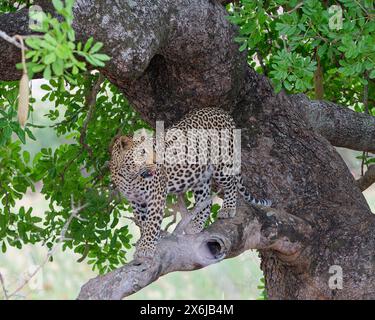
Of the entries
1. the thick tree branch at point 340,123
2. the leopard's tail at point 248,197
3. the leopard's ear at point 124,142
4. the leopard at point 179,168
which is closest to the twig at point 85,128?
the leopard at point 179,168

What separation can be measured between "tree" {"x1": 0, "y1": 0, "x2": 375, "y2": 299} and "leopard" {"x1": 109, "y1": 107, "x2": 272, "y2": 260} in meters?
0.18

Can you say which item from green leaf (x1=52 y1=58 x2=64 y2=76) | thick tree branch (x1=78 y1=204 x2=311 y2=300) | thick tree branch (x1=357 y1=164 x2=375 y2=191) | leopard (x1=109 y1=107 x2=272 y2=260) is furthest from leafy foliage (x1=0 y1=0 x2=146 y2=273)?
green leaf (x1=52 y1=58 x2=64 y2=76)

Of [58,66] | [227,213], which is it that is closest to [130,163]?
[227,213]

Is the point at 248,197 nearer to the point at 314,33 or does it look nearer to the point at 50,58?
the point at 314,33

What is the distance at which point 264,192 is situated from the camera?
7.02 metres

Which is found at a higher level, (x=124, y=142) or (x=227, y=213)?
(x=124, y=142)

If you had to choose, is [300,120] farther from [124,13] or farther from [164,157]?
[124,13]

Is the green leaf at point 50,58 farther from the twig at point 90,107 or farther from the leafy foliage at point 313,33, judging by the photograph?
the twig at point 90,107

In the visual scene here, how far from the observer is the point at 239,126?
712 centimetres

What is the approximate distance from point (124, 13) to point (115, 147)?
1.03m

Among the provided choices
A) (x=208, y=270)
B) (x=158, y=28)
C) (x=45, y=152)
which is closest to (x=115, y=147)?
(x=158, y=28)

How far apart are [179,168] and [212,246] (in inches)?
26.1

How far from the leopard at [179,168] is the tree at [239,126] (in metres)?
0.18

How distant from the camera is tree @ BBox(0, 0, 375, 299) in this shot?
5922 millimetres
